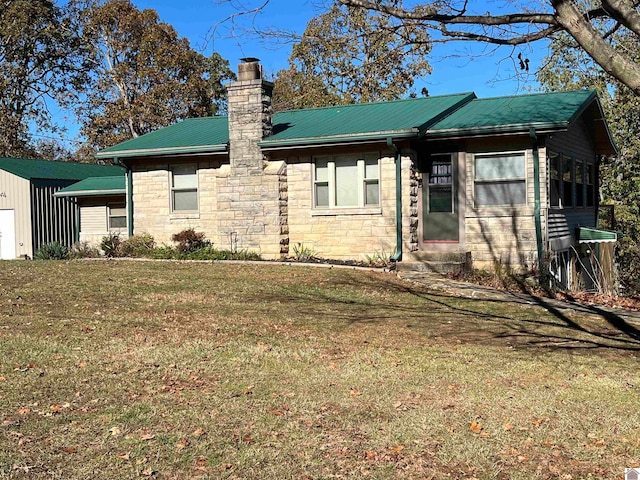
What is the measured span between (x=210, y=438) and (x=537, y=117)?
13063 millimetres

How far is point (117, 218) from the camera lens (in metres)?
24.1

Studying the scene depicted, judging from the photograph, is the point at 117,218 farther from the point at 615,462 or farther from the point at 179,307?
the point at 615,462

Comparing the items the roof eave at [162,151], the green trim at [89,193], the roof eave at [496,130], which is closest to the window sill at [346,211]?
the roof eave at [496,130]

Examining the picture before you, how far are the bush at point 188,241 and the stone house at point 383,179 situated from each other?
0.42m

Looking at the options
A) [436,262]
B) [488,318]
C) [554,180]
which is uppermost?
[554,180]

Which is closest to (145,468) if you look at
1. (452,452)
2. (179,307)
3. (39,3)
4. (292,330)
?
(452,452)

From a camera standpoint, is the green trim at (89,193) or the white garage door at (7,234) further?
the white garage door at (7,234)

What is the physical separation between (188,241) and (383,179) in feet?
18.1

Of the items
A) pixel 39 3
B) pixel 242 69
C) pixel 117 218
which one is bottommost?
pixel 117 218

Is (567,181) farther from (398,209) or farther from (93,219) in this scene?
(93,219)

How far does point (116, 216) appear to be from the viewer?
2412 cm

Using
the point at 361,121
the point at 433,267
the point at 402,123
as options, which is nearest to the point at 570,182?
the point at 402,123

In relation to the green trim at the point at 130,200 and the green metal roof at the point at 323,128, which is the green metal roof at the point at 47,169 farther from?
the green trim at the point at 130,200

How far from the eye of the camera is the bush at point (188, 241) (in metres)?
19.1
